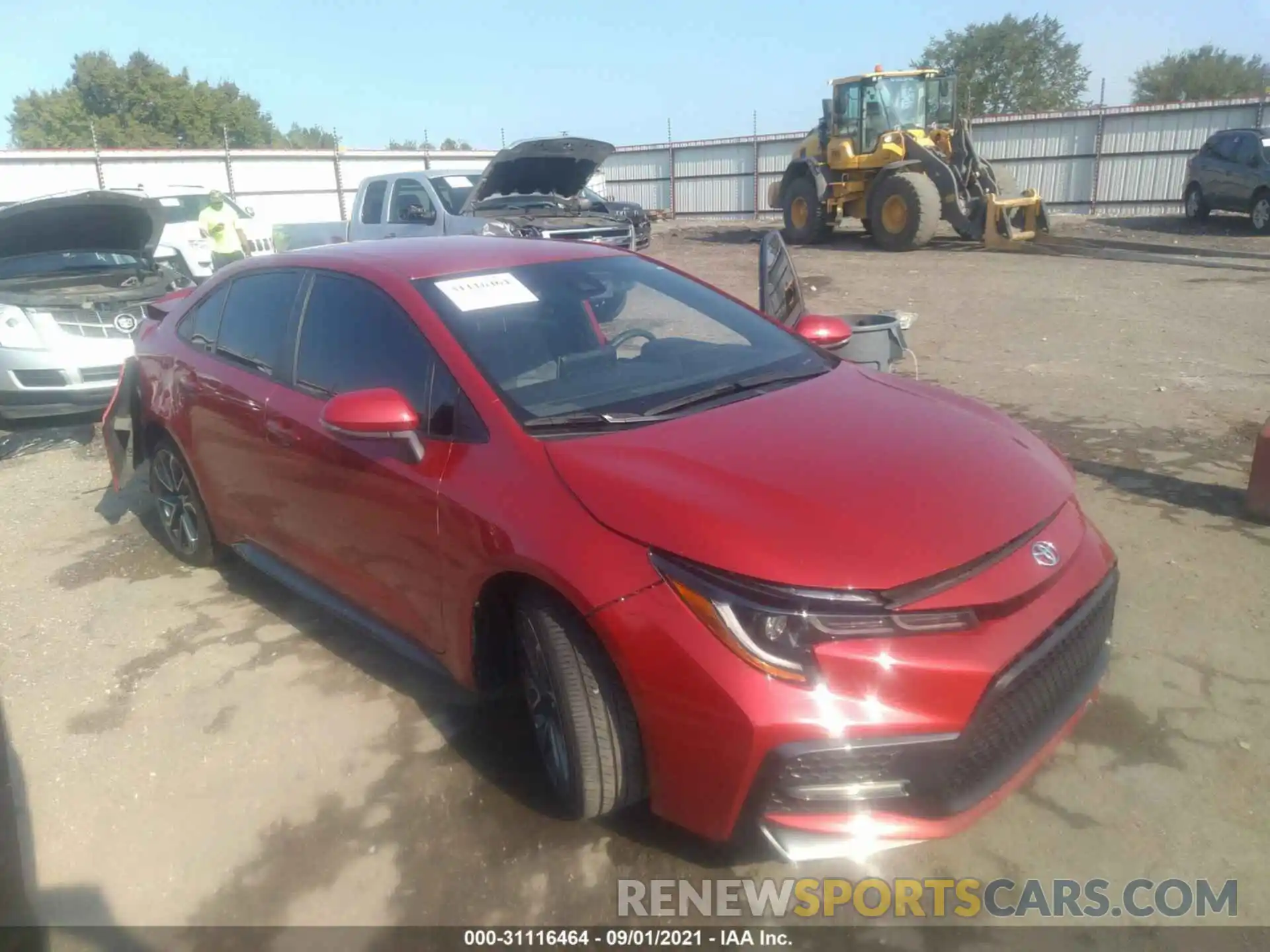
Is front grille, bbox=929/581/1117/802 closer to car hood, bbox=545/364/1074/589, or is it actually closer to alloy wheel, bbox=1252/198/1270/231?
car hood, bbox=545/364/1074/589

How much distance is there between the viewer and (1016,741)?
2285mm

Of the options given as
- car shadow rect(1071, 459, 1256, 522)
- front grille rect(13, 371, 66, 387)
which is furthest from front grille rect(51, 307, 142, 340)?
car shadow rect(1071, 459, 1256, 522)

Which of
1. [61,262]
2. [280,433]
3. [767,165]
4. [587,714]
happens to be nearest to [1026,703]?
[587,714]

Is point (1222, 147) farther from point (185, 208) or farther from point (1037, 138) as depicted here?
point (185, 208)

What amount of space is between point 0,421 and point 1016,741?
8470mm

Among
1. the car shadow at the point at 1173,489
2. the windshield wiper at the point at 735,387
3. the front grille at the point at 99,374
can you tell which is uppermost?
the windshield wiper at the point at 735,387

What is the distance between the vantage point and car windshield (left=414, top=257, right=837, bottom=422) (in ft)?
9.56

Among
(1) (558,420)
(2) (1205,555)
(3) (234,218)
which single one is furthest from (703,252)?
(1) (558,420)

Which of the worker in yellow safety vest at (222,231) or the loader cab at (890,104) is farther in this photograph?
the loader cab at (890,104)

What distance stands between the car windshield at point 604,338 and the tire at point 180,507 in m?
2.01

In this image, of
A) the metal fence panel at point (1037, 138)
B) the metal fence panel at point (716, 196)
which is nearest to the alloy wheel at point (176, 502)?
the metal fence panel at point (1037, 138)

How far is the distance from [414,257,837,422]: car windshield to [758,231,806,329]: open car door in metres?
2.08

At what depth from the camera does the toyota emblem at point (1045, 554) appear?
2.35 metres

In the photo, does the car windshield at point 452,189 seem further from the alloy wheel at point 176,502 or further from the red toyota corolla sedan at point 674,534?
the red toyota corolla sedan at point 674,534
